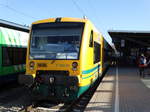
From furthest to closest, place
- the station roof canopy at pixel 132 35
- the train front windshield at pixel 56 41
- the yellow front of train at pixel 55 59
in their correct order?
the station roof canopy at pixel 132 35, the train front windshield at pixel 56 41, the yellow front of train at pixel 55 59

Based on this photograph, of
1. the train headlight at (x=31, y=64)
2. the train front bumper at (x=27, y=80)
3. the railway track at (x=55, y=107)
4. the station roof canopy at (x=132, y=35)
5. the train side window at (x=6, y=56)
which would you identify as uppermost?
the station roof canopy at (x=132, y=35)

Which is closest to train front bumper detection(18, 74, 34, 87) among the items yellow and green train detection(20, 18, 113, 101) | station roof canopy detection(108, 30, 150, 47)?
yellow and green train detection(20, 18, 113, 101)

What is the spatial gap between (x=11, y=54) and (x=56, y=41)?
171 inches

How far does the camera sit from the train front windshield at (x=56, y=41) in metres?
8.28

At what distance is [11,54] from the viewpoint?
12.0 metres

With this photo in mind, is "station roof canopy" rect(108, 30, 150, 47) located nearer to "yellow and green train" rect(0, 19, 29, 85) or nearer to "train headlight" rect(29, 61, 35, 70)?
"yellow and green train" rect(0, 19, 29, 85)

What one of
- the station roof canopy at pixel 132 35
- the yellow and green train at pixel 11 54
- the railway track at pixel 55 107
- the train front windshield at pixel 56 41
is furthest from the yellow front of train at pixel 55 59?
the station roof canopy at pixel 132 35

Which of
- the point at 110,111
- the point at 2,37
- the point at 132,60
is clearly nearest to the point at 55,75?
the point at 110,111

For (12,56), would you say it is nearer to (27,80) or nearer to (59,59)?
(27,80)

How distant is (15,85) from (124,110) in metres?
8.55

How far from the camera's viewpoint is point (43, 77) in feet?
26.6

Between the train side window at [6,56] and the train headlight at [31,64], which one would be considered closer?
the train headlight at [31,64]

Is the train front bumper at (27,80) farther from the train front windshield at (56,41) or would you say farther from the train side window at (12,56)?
the train side window at (12,56)

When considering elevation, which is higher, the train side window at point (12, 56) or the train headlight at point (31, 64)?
the train side window at point (12, 56)
